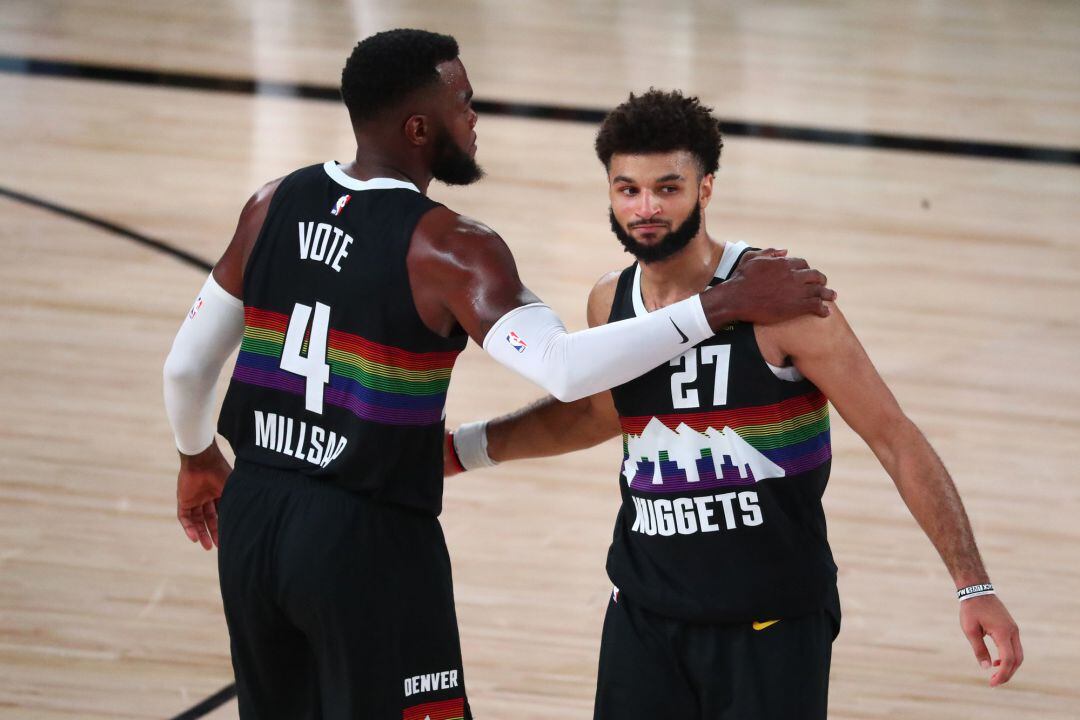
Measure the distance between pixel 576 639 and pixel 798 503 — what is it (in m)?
1.70

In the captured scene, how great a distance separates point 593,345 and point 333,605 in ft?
2.23

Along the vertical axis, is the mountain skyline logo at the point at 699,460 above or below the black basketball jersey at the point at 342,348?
below

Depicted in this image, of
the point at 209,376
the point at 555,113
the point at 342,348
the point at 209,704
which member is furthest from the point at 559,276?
the point at 342,348

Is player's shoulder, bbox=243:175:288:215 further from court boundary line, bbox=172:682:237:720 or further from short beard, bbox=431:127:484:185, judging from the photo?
court boundary line, bbox=172:682:237:720

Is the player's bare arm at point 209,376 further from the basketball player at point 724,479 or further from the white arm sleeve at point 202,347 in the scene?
the basketball player at point 724,479

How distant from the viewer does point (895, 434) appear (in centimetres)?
256

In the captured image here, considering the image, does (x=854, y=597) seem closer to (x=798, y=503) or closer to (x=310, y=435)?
(x=798, y=503)

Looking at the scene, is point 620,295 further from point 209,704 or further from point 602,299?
point 209,704

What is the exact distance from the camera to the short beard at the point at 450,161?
9.27 ft

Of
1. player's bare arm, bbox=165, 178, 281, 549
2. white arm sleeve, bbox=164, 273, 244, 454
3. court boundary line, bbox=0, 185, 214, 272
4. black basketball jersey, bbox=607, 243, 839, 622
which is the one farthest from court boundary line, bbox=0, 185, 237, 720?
black basketball jersey, bbox=607, 243, 839, 622

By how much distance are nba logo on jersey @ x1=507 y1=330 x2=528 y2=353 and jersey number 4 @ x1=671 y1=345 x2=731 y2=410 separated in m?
0.28

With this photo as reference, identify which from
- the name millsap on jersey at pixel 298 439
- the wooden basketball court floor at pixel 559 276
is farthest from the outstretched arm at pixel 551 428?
the wooden basketball court floor at pixel 559 276

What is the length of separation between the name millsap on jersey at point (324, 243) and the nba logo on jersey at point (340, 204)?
27 millimetres

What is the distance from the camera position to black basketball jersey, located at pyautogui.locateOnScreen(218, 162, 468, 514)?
2680 mm
